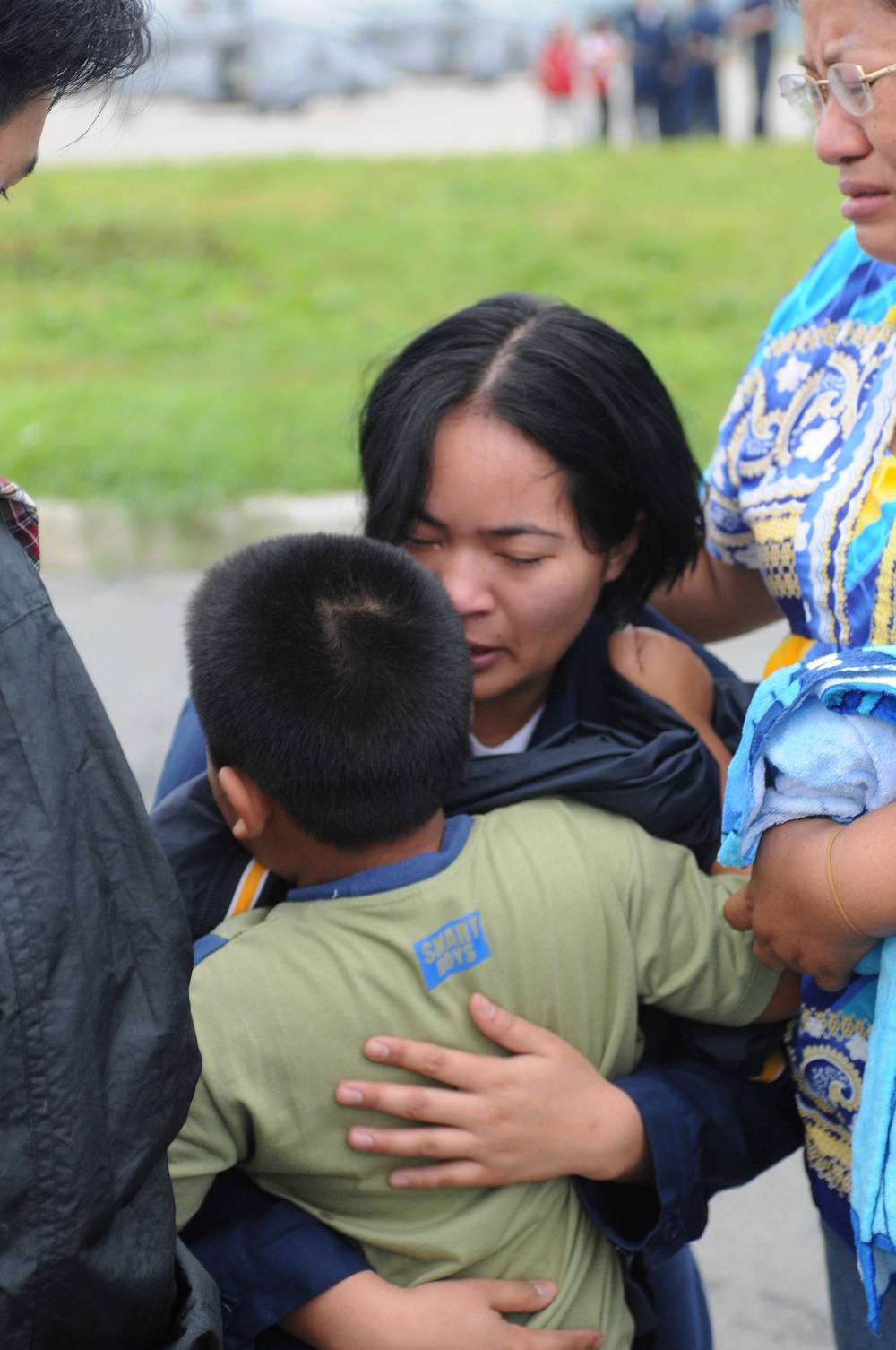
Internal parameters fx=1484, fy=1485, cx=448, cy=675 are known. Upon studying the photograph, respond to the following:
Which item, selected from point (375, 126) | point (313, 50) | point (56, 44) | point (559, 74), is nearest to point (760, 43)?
point (559, 74)

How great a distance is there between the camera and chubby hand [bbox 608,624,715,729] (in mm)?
1770

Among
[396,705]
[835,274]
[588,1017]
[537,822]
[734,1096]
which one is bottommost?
[734,1096]

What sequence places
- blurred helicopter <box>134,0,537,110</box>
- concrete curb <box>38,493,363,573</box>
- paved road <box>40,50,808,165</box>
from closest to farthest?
concrete curb <box>38,493,363,573</box>, paved road <box>40,50,808,165</box>, blurred helicopter <box>134,0,537,110</box>

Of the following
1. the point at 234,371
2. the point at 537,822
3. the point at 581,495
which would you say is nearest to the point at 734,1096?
the point at 537,822

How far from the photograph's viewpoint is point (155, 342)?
838 centimetres

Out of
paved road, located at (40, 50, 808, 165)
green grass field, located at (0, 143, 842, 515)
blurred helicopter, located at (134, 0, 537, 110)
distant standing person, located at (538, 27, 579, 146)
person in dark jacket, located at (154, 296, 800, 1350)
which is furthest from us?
blurred helicopter, located at (134, 0, 537, 110)

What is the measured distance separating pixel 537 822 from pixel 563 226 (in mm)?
8889

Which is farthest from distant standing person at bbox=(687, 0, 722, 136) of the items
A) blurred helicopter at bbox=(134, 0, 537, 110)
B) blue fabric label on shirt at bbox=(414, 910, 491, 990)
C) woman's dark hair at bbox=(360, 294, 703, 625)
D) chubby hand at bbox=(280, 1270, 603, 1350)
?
chubby hand at bbox=(280, 1270, 603, 1350)

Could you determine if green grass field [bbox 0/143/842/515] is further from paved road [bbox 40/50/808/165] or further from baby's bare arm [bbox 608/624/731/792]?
baby's bare arm [bbox 608/624/731/792]

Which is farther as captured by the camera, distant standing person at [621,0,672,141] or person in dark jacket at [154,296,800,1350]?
distant standing person at [621,0,672,141]

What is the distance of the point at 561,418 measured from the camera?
172 centimetres

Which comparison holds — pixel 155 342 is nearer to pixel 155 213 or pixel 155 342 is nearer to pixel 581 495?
pixel 155 213

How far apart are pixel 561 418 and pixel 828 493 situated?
0.35 meters

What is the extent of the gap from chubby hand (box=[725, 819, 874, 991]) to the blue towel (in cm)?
2
